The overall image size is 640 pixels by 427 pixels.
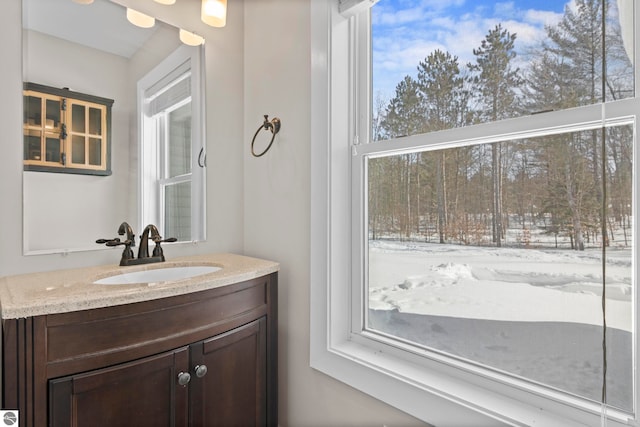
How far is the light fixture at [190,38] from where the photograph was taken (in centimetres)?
151

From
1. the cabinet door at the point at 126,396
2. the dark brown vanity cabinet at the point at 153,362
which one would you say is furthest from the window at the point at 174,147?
the cabinet door at the point at 126,396

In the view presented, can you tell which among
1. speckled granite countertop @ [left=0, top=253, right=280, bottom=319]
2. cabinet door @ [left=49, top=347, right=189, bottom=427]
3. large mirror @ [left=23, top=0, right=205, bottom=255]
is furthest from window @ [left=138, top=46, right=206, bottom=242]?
cabinet door @ [left=49, top=347, right=189, bottom=427]

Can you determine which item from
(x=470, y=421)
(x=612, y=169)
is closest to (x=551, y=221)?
(x=612, y=169)

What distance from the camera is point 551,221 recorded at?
0.90 m

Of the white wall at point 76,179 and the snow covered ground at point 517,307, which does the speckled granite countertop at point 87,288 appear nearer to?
the white wall at point 76,179

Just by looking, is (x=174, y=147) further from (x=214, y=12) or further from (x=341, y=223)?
(x=341, y=223)

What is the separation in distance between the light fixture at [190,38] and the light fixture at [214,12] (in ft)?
0.26

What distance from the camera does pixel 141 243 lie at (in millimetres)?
1328

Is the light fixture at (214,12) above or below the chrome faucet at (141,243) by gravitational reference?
above

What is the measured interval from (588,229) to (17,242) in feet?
5.67

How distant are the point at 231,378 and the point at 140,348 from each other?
36 centimetres

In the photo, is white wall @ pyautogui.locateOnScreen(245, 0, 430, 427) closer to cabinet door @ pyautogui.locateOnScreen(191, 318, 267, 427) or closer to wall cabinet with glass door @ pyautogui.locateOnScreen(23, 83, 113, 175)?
cabinet door @ pyautogui.locateOnScreen(191, 318, 267, 427)

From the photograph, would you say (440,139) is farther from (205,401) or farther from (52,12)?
(52,12)

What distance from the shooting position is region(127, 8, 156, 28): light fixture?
1.37 meters
